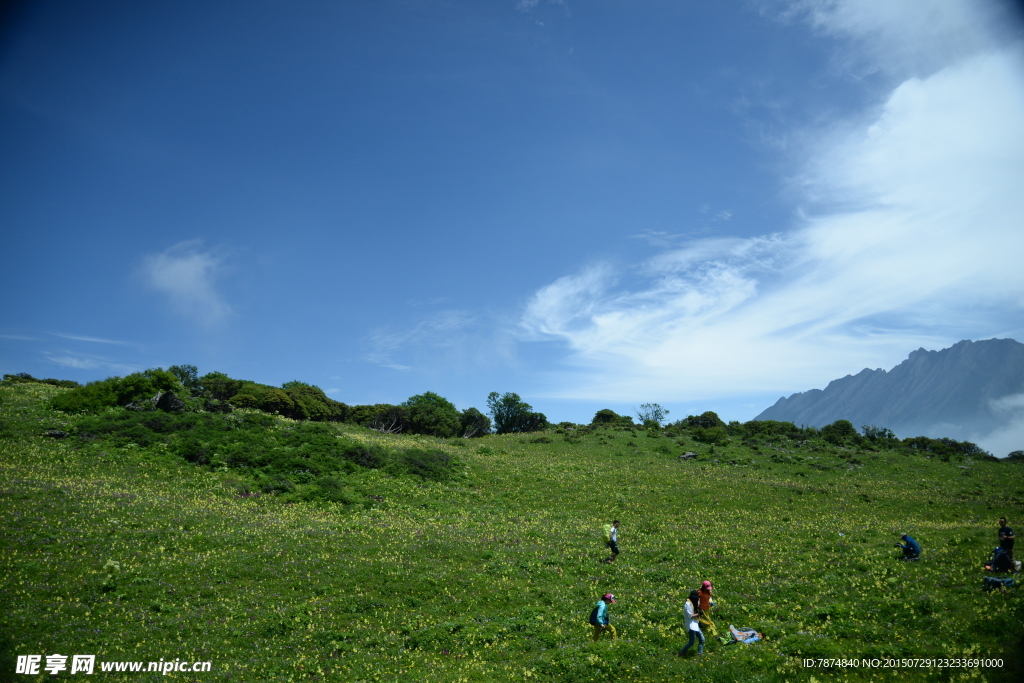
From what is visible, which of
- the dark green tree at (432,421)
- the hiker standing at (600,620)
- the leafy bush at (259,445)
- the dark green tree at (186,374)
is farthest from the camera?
the dark green tree at (186,374)

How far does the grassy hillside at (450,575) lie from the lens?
48.3 ft

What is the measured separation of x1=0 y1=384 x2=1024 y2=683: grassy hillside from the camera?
1472 cm

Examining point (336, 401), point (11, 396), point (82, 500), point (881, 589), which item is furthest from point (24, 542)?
point (336, 401)

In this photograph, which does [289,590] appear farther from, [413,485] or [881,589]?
[881,589]

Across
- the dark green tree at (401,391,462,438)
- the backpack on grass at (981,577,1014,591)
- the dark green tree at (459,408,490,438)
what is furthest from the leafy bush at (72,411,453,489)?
the dark green tree at (459,408,490,438)

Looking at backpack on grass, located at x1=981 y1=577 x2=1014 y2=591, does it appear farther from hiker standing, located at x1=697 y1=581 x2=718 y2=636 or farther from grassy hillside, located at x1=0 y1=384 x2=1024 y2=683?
hiker standing, located at x1=697 y1=581 x2=718 y2=636

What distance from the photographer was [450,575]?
903 inches

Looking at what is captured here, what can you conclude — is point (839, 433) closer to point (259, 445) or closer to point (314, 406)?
point (259, 445)

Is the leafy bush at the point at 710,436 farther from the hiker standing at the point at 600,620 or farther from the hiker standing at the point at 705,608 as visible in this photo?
the hiker standing at the point at 600,620

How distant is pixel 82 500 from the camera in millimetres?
27016

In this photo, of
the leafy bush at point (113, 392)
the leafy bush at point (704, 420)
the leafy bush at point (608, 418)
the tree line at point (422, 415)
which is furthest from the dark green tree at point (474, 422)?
the leafy bush at point (113, 392)

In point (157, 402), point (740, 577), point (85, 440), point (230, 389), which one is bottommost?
point (740, 577)

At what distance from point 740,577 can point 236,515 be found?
2887cm

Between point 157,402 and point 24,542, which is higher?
point 157,402
